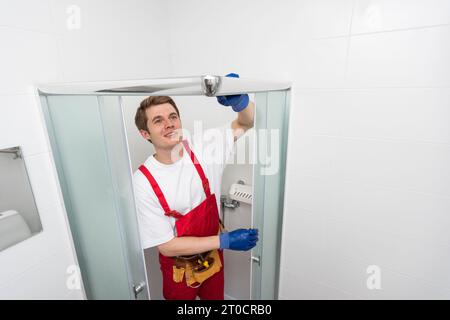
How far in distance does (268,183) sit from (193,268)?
557mm

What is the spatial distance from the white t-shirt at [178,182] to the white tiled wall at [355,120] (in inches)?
12.4

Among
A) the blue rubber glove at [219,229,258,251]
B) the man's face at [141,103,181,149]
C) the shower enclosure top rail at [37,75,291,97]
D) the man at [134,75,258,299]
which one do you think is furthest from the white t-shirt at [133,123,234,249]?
the shower enclosure top rail at [37,75,291,97]

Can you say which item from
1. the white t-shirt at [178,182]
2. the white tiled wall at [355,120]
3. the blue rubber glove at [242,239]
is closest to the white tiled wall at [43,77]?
the white t-shirt at [178,182]

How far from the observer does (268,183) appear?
926mm

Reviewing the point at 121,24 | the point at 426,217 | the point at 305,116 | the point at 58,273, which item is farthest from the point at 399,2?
the point at 58,273

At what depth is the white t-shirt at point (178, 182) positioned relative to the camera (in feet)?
3.06

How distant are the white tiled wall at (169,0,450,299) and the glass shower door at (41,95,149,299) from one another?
0.65m

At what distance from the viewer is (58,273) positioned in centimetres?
82

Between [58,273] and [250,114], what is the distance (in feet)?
3.00

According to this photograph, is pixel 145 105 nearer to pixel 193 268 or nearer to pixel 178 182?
pixel 178 182

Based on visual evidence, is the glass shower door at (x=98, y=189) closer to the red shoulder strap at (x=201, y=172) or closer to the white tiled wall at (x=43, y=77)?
the white tiled wall at (x=43, y=77)

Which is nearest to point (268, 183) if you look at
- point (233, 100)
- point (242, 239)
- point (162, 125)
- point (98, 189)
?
point (242, 239)

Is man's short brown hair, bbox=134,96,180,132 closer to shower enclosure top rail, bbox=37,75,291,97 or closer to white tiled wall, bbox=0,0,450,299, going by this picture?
white tiled wall, bbox=0,0,450,299
